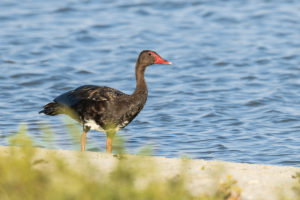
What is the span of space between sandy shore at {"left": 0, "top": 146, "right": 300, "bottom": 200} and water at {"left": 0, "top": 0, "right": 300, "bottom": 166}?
2.32 m

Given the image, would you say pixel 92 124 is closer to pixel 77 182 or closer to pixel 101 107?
pixel 101 107

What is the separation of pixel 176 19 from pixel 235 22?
5.34 ft

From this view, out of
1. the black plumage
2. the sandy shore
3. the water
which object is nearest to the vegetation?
the sandy shore

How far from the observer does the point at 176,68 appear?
1531 cm

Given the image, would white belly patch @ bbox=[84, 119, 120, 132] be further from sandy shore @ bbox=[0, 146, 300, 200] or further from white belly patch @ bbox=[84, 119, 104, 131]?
sandy shore @ bbox=[0, 146, 300, 200]

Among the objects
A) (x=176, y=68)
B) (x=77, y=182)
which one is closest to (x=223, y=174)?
(x=77, y=182)

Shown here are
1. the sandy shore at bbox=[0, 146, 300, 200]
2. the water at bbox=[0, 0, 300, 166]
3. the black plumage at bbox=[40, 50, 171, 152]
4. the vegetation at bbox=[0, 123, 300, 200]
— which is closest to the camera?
the vegetation at bbox=[0, 123, 300, 200]

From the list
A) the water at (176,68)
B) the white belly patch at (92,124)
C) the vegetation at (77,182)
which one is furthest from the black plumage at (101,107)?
the vegetation at (77,182)

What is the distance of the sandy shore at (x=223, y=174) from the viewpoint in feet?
20.2

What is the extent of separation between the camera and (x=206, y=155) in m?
9.95

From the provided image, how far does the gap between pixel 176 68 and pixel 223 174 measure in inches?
339

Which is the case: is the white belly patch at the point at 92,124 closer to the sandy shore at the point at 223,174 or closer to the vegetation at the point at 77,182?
the sandy shore at the point at 223,174

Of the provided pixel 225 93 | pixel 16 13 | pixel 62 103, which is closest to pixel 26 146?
pixel 62 103

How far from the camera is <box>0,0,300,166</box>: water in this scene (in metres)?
10.8
